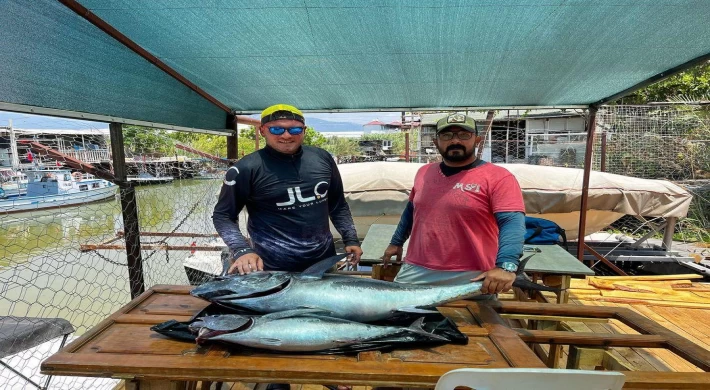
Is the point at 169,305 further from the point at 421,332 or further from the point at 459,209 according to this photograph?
the point at 459,209

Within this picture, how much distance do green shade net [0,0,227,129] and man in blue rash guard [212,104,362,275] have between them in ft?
3.76

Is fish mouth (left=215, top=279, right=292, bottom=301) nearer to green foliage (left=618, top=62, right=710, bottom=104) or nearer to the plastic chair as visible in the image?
the plastic chair

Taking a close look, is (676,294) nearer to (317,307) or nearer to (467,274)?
(467,274)

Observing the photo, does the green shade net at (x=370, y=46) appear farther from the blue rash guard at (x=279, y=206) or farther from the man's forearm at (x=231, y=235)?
the man's forearm at (x=231, y=235)

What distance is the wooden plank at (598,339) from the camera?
168cm

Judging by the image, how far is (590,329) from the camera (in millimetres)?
3471

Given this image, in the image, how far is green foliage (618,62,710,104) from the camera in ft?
42.8

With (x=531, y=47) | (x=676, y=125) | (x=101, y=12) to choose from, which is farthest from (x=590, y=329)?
(x=676, y=125)

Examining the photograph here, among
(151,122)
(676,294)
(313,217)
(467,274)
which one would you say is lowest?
(676,294)

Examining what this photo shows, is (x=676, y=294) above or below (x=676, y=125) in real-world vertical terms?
below

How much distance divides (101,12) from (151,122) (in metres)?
1.07

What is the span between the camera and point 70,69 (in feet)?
7.77

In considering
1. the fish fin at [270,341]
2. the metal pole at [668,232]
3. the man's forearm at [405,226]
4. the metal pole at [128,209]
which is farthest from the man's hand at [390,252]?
the metal pole at [668,232]

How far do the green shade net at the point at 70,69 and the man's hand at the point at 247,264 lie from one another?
1.43 meters
